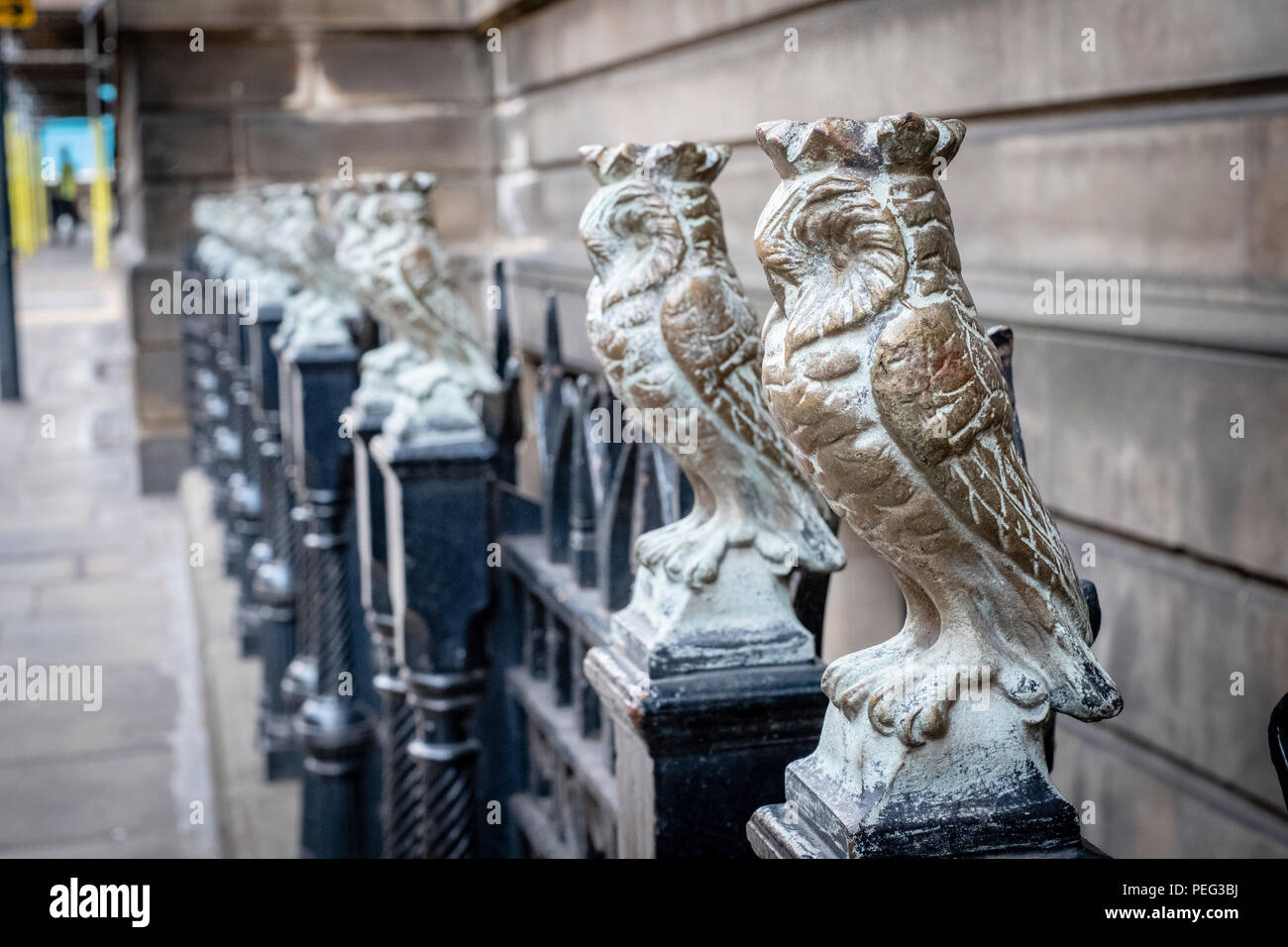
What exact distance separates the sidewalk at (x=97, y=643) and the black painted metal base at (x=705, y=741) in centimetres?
378

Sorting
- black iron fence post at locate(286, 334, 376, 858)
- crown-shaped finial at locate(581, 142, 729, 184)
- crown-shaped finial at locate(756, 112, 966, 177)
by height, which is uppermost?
crown-shaped finial at locate(581, 142, 729, 184)

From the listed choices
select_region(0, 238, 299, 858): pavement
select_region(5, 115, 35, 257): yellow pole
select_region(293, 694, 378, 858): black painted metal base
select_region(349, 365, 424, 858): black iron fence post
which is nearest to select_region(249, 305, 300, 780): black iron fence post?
select_region(0, 238, 299, 858): pavement

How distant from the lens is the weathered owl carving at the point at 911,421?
4.11 ft

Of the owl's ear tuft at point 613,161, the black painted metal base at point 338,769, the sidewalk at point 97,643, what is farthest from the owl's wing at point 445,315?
the sidewalk at point 97,643

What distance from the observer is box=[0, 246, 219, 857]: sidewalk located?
5.51m

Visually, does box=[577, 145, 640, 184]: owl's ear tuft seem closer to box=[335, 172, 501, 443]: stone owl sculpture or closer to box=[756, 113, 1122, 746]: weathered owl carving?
box=[756, 113, 1122, 746]: weathered owl carving

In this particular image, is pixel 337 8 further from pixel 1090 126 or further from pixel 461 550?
pixel 461 550

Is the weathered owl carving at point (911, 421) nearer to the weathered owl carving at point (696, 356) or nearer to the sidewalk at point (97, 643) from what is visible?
the weathered owl carving at point (696, 356)

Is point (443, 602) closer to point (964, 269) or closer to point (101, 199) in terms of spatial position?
point (964, 269)

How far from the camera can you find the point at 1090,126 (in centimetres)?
411

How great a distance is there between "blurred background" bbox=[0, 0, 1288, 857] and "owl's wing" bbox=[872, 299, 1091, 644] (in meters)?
2.32

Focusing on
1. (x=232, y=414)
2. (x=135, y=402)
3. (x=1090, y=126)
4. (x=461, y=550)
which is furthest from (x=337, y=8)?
(x=461, y=550)

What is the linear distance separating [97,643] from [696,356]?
665 centimetres

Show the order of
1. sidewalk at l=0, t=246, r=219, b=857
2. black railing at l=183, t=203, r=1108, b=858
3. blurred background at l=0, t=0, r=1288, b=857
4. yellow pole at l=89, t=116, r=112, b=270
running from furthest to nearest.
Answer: yellow pole at l=89, t=116, r=112, b=270
sidewalk at l=0, t=246, r=219, b=857
blurred background at l=0, t=0, r=1288, b=857
black railing at l=183, t=203, r=1108, b=858
